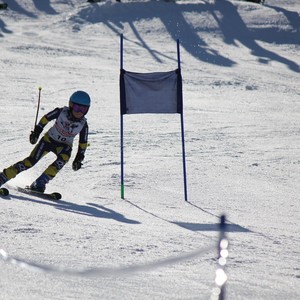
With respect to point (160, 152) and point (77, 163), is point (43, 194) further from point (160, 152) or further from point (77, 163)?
point (160, 152)

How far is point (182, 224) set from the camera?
745 cm

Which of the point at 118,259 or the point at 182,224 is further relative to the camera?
the point at 182,224

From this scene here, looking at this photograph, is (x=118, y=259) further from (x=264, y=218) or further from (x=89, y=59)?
(x=89, y=59)

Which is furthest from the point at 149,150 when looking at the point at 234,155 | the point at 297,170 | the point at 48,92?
the point at 48,92

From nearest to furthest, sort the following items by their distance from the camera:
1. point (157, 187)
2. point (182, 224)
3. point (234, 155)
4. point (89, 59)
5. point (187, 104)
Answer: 1. point (182, 224)
2. point (157, 187)
3. point (234, 155)
4. point (187, 104)
5. point (89, 59)

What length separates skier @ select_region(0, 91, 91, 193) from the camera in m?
8.67

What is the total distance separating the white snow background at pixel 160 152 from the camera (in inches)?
214

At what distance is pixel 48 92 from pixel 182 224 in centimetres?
1063

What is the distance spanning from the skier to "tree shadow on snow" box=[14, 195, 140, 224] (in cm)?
41

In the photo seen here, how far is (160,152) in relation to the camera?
39.9 ft

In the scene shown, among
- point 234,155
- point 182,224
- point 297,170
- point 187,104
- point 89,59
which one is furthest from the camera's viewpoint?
A: point 89,59

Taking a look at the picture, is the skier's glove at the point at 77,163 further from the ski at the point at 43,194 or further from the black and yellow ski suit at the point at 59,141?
the ski at the point at 43,194

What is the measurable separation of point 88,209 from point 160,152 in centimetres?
426

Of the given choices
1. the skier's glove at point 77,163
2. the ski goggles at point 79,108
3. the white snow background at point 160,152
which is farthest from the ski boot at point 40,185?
the ski goggles at point 79,108
